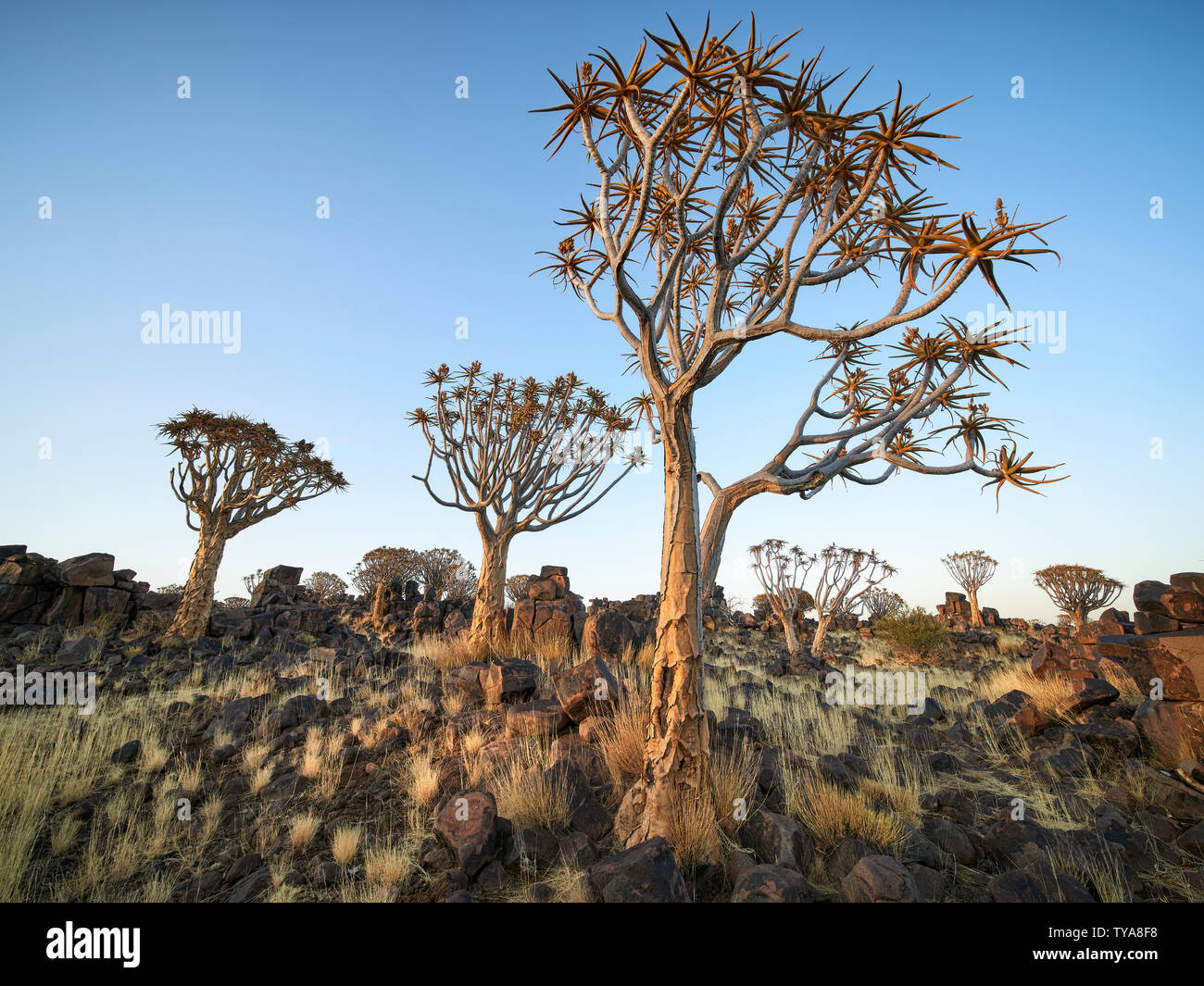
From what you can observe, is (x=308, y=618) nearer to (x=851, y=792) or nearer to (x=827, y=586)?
(x=851, y=792)

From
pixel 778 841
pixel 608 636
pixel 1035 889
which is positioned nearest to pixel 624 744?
pixel 778 841

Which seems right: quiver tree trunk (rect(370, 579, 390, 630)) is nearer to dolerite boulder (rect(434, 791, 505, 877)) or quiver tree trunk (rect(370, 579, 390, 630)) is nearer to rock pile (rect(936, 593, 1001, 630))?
dolerite boulder (rect(434, 791, 505, 877))

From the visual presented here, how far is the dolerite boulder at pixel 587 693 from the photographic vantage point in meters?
Result: 6.37

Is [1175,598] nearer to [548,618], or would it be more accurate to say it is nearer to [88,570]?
[548,618]

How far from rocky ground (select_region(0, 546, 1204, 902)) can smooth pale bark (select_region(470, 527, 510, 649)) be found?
219cm

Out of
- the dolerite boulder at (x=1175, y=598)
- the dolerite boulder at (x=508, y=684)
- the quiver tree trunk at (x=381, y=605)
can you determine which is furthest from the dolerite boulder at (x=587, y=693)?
the quiver tree trunk at (x=381, y=605)

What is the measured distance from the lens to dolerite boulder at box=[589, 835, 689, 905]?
3211 millimetres

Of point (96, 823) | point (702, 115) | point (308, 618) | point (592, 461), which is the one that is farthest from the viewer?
point (308, 618)

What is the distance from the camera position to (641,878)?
3.28m

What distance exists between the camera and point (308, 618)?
16.6 meters

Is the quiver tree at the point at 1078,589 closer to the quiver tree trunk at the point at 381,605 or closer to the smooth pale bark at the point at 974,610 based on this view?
the smooth pale bark at the point at 974,610

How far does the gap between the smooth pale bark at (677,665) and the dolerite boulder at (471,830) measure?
1183 mm
